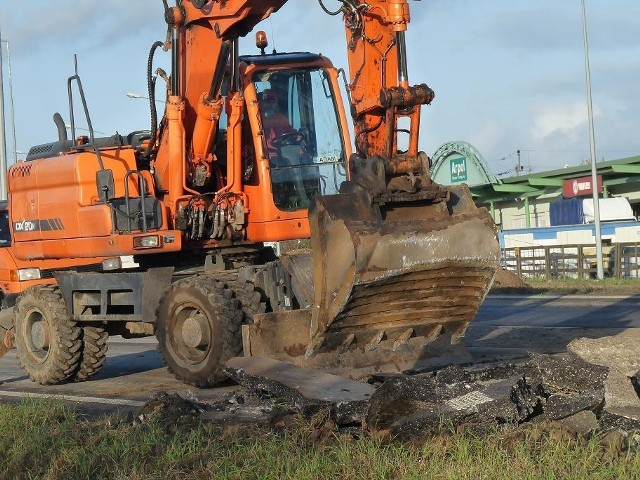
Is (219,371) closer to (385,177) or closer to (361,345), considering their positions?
(361,345)

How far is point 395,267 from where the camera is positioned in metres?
9.41

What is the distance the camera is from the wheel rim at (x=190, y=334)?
418 inches

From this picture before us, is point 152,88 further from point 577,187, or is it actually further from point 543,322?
point 577,187

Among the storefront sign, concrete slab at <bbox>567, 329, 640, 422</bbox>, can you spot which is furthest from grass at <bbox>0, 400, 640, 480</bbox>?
the storefront sign

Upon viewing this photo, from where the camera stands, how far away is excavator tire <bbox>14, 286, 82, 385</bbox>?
1255cm

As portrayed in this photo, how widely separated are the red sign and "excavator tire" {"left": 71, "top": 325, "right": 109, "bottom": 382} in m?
36.3

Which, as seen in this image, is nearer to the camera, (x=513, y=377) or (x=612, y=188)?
(x=513, y=377)

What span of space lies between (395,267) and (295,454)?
3113 millimetres

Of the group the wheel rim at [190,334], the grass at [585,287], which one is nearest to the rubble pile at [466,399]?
the wheel rim at [190,334]

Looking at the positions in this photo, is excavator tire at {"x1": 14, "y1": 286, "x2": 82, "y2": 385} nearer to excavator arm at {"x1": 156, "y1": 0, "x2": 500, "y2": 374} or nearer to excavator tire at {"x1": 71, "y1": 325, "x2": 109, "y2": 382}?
excavator tire at {"x1": 71, "y1": 325, "x2": 109, "y2": 382}

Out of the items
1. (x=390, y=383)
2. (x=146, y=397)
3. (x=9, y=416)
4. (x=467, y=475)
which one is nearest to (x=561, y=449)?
(x=467, y=475)

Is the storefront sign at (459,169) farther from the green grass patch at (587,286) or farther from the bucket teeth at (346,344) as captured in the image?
the bucket teeth at (346,344)

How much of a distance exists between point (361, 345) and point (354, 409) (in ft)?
8.16

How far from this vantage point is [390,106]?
9.77 meters
